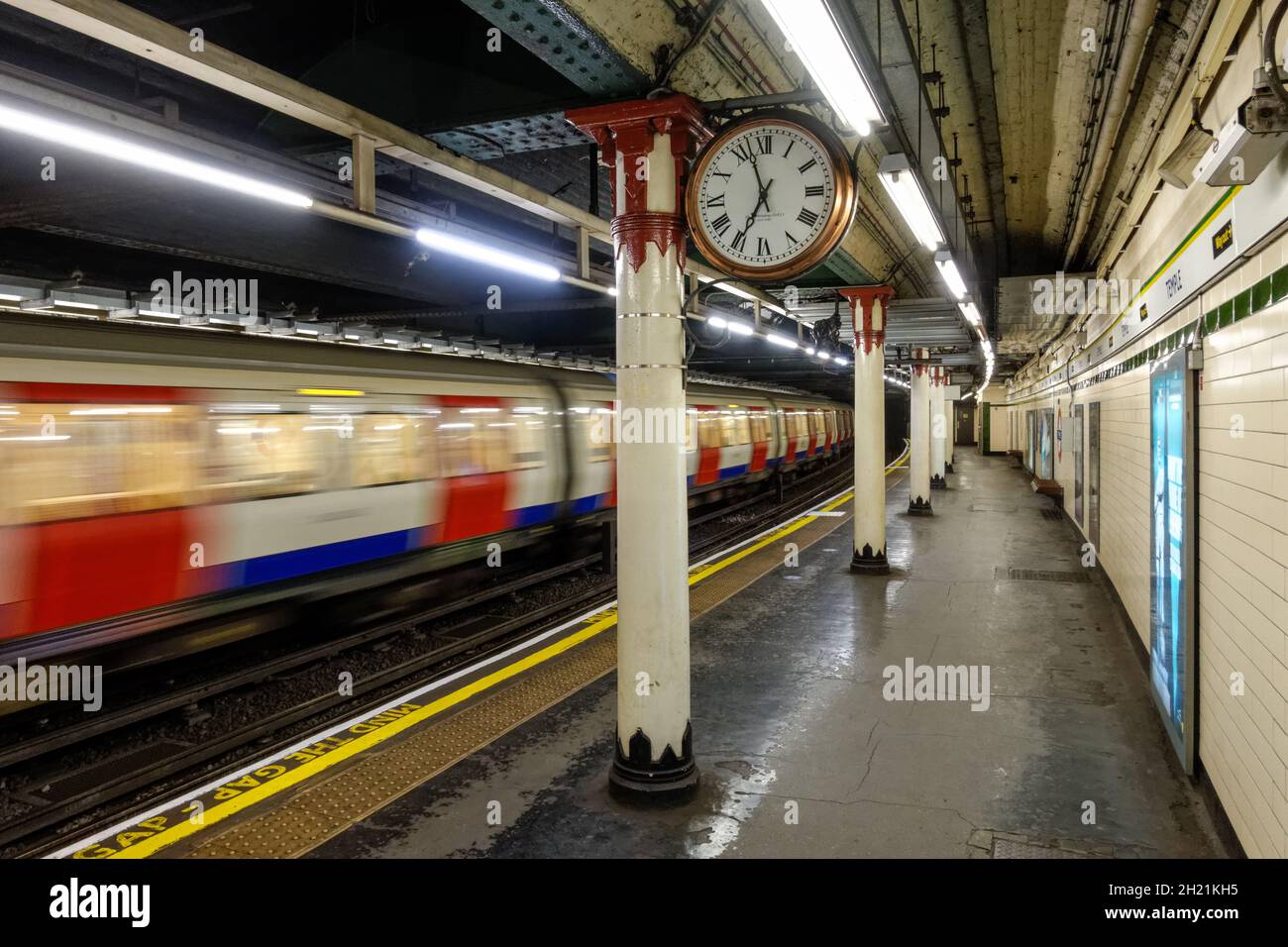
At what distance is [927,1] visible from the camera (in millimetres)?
5246

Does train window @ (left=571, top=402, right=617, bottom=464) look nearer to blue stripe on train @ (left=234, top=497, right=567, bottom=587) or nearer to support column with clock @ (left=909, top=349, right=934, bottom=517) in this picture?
blue stripe on train @ (left=234, top=497, right=567, bottom=587)

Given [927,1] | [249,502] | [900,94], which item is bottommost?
[249,502]

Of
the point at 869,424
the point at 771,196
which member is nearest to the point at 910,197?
the point at 771,196

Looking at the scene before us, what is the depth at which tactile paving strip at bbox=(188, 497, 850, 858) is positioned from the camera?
3598 millimetres

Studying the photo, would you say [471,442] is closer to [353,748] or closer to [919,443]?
[353,748]

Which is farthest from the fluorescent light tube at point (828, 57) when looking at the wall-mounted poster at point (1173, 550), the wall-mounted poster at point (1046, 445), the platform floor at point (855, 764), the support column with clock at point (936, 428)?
the support column with clock at point (936, 428)

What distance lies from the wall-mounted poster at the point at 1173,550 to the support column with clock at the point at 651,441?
2486 mm

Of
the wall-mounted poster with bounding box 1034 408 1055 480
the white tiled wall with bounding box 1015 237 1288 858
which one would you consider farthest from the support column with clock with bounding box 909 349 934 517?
the white tiled wall with bounding box 1015 237 1288 858

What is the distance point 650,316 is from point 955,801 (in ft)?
8.91

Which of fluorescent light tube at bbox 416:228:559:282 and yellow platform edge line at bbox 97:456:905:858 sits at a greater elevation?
fluorescent light tube at bbox 416:228:559:282

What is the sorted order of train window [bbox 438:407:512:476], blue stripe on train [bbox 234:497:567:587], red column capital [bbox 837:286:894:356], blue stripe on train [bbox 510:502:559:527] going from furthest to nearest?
red column capital [bbox 837:286:894:356], blue stripe on train [bbox 510:502:559:527], train window [bbox 438:407:512:476], blue stripe on train [bbox 234:497:567:587]

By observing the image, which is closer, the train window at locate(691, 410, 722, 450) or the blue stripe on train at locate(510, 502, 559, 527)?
the blue stripe on train at locate(510, 502, 559, 527)
